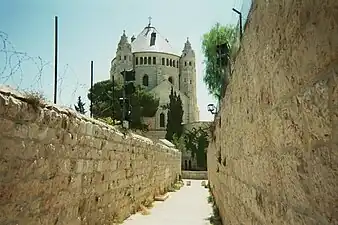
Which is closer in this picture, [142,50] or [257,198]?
[257,198]

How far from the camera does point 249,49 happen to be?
3691 mm

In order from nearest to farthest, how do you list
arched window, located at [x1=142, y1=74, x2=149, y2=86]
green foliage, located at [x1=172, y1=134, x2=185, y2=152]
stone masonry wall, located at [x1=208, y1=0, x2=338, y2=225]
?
1. stone masonry wall, located at [x1=208, y1=0, x2=338, y2=225]
2. green foliage, located at [x1=172, y1=134, x2=185, y2=152]
3. arched window, located at [x1=142, y1=74, x2=149, y2=86]

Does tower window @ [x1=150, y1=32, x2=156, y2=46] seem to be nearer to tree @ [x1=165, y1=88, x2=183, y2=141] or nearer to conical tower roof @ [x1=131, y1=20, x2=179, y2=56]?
conical tower roof @ [x1=131, y1=20, x2=179, y2=56]

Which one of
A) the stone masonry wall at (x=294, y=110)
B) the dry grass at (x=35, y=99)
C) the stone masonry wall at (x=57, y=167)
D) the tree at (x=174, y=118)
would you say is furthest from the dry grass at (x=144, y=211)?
the tree at (x=174, y=118)

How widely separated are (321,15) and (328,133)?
459mm

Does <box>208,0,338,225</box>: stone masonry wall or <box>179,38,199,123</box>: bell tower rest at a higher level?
<box>179,38,199,123</box>: bell tower

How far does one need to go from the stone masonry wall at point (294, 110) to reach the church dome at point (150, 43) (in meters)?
75.8

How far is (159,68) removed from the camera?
7700 cm

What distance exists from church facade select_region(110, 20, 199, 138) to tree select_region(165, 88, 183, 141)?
456 cm

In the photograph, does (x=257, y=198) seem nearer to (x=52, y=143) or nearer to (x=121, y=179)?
(x=52, y=143)

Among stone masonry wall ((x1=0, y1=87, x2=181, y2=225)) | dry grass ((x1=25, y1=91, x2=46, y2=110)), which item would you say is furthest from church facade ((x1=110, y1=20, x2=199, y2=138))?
dry grass ((x1=25, y1=91, x2=46, y2=110))

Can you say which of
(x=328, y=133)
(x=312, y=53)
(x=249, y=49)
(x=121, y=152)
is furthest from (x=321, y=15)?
(x=121, y=152)

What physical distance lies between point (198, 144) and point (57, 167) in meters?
53.2

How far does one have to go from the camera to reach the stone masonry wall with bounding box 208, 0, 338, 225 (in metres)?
1.63
